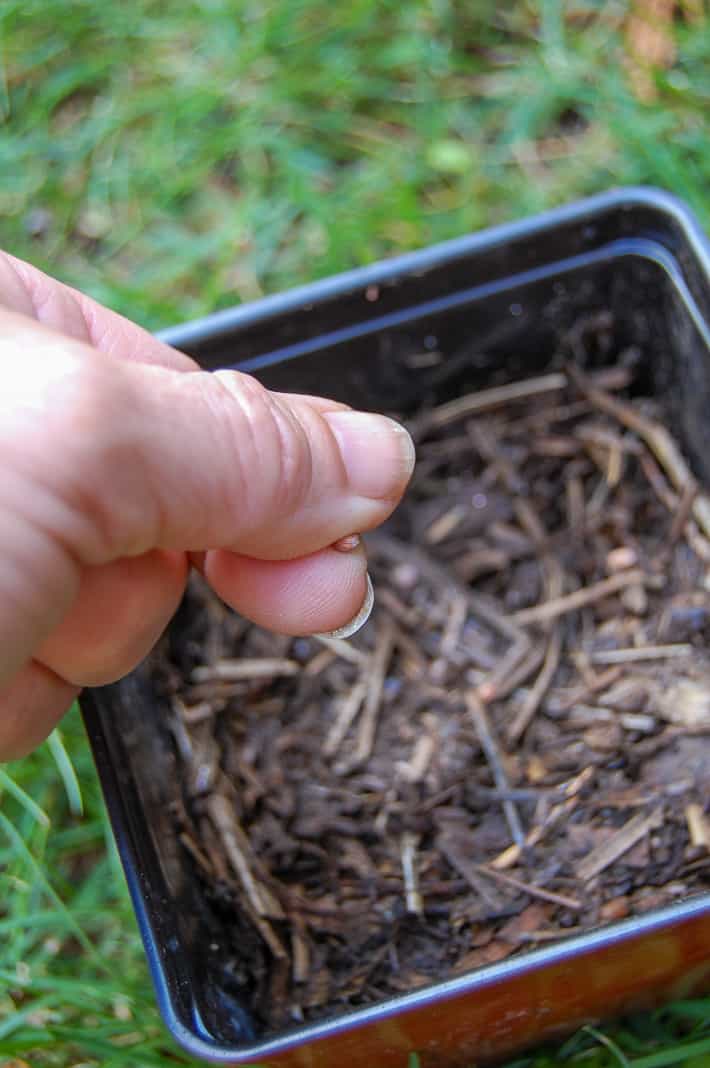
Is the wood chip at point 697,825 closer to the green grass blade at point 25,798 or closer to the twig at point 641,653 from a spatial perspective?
the twig at point 641,653

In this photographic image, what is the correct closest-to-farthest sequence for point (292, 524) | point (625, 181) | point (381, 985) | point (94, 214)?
point (292, 524) → point (381, 985) → point (625, 181) → point (94, 214)

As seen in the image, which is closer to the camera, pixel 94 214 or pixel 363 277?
pixel 363 277

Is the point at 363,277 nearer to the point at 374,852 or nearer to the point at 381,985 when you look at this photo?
the point at 374,852

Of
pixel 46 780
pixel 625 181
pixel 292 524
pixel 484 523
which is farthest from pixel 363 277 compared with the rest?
pixel 46 780

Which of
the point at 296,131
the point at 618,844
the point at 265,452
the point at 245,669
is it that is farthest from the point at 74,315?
the point at 296,131

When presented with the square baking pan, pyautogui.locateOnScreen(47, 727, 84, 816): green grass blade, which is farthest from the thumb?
pyautogui.locateOnScreen(47, 727, 84, 816): green grass blade

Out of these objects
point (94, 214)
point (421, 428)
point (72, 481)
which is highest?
point (72, 481)

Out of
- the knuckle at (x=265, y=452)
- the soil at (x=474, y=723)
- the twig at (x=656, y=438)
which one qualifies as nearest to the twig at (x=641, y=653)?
the soil at (x=474, y=723)
